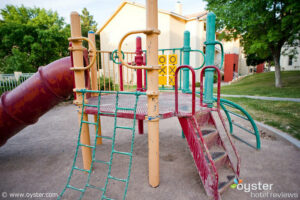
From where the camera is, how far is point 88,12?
112 ft

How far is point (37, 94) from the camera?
109 inches

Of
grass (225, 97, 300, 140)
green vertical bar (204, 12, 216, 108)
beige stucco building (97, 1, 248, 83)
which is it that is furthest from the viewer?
beige stucco building (97, 1, 248, 83)

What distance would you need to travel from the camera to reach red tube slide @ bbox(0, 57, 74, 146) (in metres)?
2.71

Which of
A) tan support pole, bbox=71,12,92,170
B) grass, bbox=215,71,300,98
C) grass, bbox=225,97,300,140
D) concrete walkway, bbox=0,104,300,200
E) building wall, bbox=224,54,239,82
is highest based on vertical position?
building wall, bbox=224,54,239,82

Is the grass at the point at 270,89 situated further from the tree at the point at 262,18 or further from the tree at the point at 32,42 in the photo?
the tree at the point at 32,42

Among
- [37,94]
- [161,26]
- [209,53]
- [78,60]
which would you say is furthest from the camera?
[161,26]

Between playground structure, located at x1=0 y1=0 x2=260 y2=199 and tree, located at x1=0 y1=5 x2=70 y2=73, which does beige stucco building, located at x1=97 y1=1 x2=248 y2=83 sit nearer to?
tree, located at x1=0 y1=5 x2=70 y2=73

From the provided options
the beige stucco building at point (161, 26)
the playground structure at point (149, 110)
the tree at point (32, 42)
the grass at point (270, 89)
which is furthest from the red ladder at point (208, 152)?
the tree at point (32, 42)

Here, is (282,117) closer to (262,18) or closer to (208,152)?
(208,152)

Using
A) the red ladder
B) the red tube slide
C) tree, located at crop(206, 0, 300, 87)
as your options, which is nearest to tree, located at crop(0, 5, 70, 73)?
tree, located at crop(206, 0, 300, 87)

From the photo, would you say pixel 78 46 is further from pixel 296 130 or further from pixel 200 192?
pixel 296 130

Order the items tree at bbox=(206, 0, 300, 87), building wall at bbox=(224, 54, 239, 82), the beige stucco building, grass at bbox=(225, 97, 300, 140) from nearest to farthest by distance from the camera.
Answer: grass at bbox=(225, 97, 300, 140)
tree at bbox=(206, 0, 300, 87)
the beige stucco building
building wall at bbox=(224, 54, 239, 82)

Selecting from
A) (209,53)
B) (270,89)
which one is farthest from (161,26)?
(209,53)

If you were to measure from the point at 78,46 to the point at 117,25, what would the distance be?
54.3 feet
